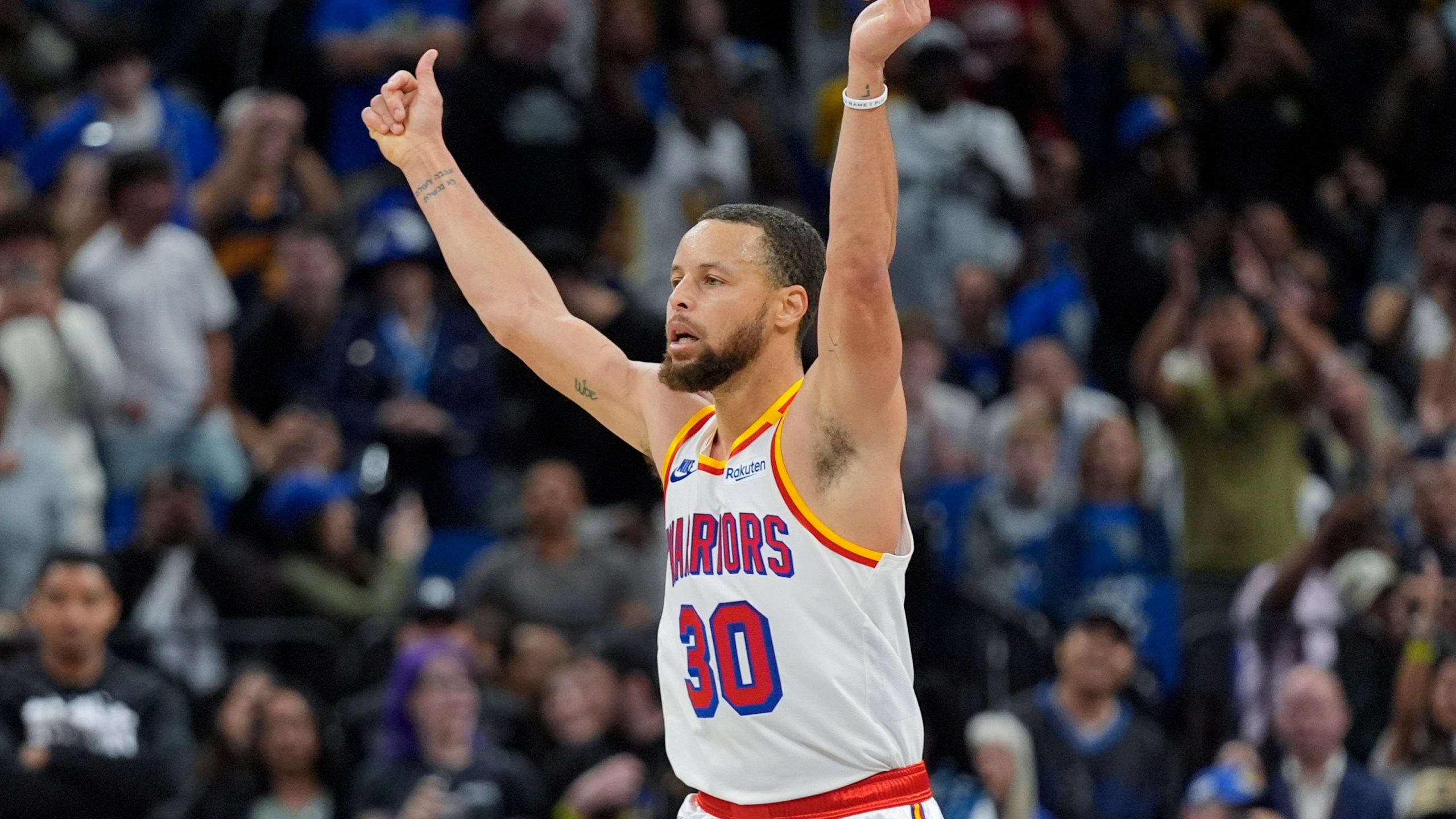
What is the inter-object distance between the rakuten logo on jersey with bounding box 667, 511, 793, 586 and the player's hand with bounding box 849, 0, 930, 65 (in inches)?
47.2

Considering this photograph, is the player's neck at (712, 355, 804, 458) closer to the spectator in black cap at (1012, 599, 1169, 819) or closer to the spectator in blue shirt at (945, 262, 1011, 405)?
the spectator in black cap at (1012, 599, 1169, 819)

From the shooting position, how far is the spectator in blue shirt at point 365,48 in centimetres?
1335

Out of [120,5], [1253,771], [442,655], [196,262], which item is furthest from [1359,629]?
[120,5]

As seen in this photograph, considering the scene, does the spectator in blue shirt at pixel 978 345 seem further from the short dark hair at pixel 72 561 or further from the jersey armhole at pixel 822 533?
the jersey armhole at pixel 822 533

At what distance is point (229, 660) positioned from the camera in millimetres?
10609

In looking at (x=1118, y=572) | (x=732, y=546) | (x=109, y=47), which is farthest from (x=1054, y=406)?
(x=732, y=546)

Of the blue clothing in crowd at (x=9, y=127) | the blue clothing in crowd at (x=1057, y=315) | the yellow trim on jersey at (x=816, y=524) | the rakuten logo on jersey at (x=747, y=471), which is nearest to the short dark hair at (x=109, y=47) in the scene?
the blue clothing in crowd at (x=9, y=127)

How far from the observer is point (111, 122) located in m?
12.4

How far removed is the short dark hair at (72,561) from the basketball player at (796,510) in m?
4.89

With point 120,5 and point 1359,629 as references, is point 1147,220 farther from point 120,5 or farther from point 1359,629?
point 120,5

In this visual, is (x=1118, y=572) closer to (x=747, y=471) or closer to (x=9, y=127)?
(x=747, y=471)

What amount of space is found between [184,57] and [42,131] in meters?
2.09

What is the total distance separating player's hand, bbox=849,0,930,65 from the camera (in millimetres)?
4801

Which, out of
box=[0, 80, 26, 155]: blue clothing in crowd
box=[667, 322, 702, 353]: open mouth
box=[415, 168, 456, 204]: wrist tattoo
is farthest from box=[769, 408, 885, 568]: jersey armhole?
box=[0, 80, 26, 155]: blue clothing in crowd
